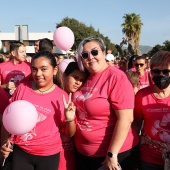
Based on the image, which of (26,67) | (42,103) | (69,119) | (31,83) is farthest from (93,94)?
(26,67)

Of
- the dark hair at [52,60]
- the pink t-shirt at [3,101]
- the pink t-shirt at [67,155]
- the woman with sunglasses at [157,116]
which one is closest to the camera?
the woman with sunglasses at [157,116]

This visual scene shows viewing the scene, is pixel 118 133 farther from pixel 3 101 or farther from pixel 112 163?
pixel 3 101

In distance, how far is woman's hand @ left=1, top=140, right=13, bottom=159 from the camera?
2680 mm

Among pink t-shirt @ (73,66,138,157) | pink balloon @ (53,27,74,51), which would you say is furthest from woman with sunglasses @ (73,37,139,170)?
pink balloon @ (53,27,74,51)

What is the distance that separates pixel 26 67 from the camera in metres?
5.39

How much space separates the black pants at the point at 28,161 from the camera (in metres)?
2.74

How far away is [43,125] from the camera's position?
8.99ft

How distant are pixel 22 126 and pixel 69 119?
1.49 feet

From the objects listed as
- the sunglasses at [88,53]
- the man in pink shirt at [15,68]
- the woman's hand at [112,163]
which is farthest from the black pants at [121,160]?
the man in pink shirt at [15,68]

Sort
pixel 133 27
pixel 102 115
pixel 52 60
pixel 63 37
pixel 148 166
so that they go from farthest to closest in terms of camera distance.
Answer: pixel 133 27, pixel 63 37, pixel 52 60, pixel 148 166, pixel 102 115

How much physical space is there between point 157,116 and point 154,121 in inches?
2.4

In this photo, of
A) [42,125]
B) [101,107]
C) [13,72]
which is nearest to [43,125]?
[42,125]

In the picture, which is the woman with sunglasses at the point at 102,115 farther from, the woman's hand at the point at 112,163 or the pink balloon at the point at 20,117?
→ the pink balloon at the point at 20,117

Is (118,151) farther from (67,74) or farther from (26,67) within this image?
(26,67)
